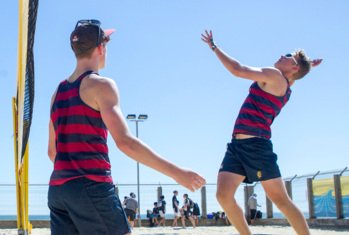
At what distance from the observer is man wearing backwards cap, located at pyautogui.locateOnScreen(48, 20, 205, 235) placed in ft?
9.26

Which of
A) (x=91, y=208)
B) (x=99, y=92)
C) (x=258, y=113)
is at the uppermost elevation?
(x=258, y=113)

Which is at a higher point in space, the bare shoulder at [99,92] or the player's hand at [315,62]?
the player's hand at [315,62]

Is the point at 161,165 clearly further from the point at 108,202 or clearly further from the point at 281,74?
the point at 281,74

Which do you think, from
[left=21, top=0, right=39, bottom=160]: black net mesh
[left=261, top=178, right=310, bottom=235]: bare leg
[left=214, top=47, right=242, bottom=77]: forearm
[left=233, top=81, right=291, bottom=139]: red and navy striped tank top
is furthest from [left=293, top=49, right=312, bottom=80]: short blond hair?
[left=21, top=0, right=39, bottom=160]: black net mesh

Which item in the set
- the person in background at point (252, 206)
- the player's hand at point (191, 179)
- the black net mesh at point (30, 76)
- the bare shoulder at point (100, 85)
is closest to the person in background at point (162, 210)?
the person in background at point (252, 206)

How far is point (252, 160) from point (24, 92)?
234 centimetres

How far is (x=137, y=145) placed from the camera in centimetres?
267

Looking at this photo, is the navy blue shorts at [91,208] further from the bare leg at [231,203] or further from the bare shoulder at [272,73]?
the bare shoulder at [272,73]

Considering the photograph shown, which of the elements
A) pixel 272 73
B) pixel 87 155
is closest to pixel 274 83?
pixel 272 73

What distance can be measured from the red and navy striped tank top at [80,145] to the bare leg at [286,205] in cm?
222

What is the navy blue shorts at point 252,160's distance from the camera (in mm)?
4828

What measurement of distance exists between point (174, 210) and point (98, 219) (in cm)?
2272

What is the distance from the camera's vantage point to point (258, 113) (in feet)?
16.4

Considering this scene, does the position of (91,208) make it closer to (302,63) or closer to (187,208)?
(302,63)
